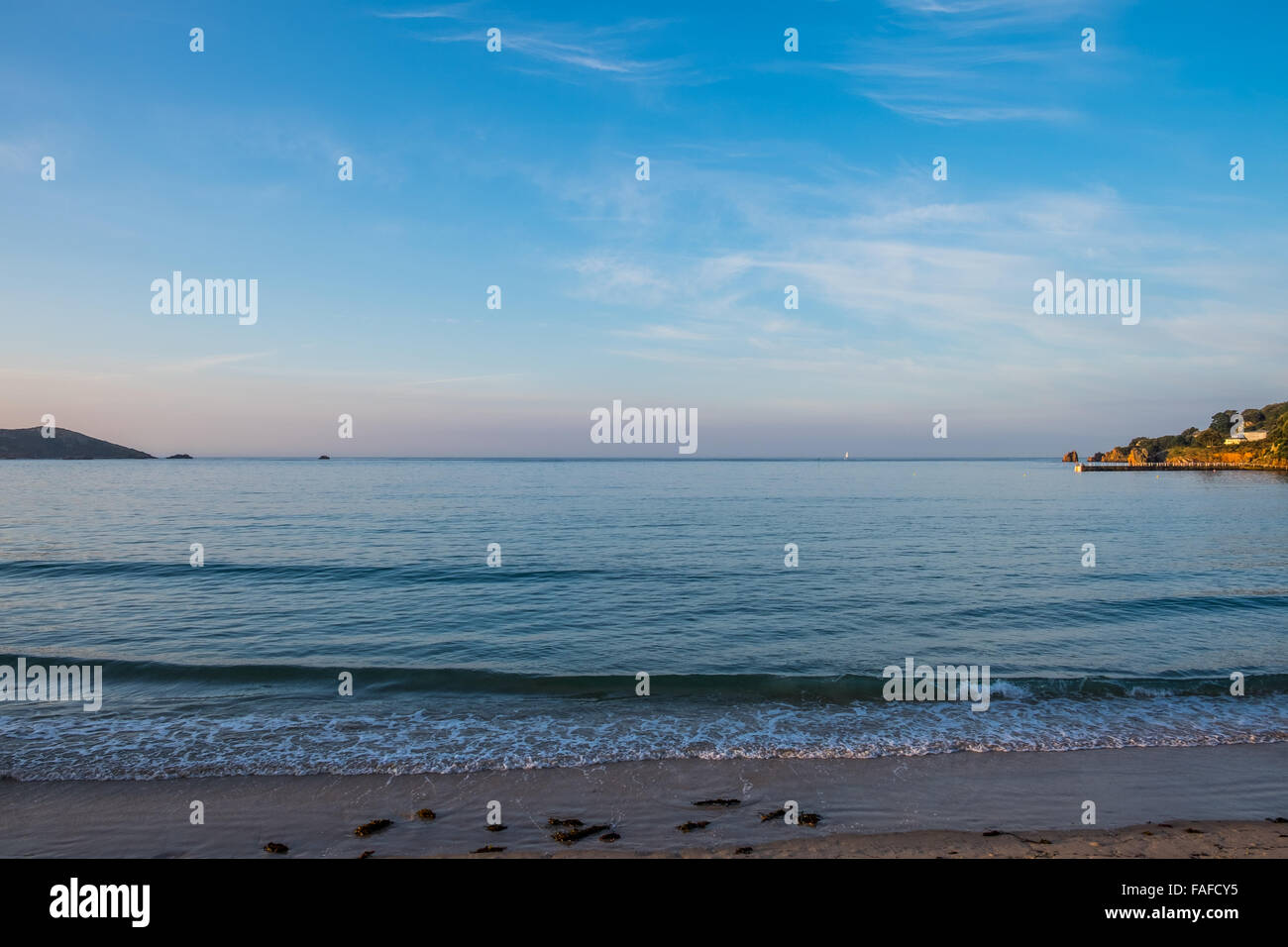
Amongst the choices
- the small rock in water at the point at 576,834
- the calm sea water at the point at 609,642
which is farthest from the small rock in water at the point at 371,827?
the small rock in water at the point at 576,834

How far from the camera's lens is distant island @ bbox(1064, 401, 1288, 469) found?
449ft

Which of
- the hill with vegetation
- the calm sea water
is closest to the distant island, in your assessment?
the hill with vegetation

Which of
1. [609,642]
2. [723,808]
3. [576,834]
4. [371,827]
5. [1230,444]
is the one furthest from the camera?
[1230,444]

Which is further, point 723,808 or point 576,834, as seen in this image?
point 723,808

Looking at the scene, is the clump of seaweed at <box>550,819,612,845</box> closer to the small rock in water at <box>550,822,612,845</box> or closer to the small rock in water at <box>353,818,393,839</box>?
the small rock in water at <box>550,822,612,845</box>

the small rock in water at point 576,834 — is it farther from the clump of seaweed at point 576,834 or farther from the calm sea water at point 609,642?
the calm sea water at point 609,642

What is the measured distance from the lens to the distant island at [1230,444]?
449ft

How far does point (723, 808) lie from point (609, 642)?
389 inches

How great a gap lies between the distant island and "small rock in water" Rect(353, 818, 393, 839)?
175 metres

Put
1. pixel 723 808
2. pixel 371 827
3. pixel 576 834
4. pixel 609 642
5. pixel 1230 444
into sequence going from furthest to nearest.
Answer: pixel 1230 444
pixel 609 642
pixel 723 808
pixel 371 827
pixel 576 834

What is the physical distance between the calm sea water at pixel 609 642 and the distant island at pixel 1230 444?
129266mm

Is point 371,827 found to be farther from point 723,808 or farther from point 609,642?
point 609,642

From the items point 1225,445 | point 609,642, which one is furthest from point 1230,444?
point 609,642

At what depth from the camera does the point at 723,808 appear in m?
9.65
